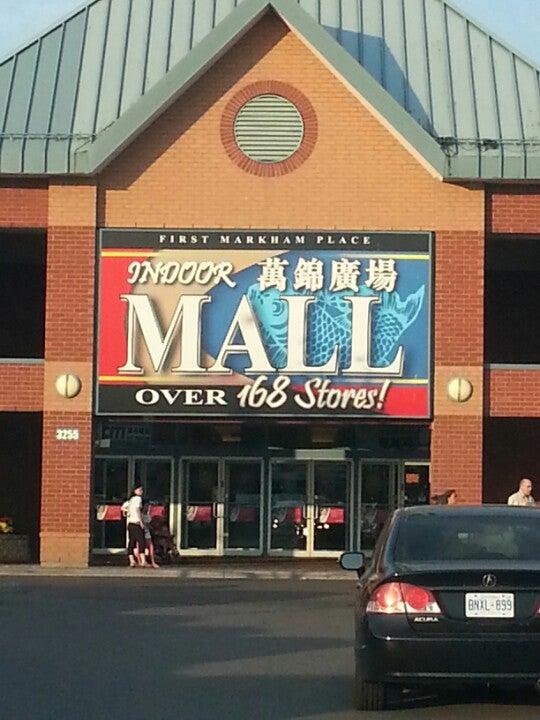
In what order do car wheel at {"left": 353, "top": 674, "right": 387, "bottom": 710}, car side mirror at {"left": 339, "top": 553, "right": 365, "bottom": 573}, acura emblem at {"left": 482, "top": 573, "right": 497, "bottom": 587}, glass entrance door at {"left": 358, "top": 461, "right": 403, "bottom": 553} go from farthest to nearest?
glass entrance door at {"left": 358, "top": 461, "right": 403, "bottom": 553}, car side mirror at {"left": 339, "top": 553, "right": 365, "bottom": 573}, car wheel at {"left": 353, "top": 674, "right": 387, "bottom": 710}, acura emblem at {"left": 482, "top": 573, "right": 497, "bottom": 587}

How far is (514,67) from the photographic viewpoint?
33.7m

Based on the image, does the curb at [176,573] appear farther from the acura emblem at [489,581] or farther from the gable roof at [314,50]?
A: the acura emblem at [489,581]

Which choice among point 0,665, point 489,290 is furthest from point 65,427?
point 0,665

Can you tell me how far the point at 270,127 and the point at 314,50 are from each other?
1.68m

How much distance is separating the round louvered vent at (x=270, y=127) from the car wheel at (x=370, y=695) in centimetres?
2008

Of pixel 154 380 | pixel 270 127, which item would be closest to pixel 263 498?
pixel 154 380

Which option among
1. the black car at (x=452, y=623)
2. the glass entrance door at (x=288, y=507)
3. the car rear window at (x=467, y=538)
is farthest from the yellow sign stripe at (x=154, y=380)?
the black car at (x=452, y=623)

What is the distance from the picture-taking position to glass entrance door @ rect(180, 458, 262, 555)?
35188mm

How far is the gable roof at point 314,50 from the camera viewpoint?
99.7ft

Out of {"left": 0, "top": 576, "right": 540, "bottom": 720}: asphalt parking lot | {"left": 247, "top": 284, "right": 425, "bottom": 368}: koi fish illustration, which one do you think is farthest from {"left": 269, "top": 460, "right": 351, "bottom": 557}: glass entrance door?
{"left": 0, "top": 576, "right": 540, "bottom": 720}: asphalt parking lot

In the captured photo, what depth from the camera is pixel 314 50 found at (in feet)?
101

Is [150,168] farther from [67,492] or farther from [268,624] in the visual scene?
[268,624]

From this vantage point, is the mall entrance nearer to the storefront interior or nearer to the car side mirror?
the storefront interior

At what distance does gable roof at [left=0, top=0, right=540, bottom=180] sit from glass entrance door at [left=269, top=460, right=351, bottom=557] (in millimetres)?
8209
